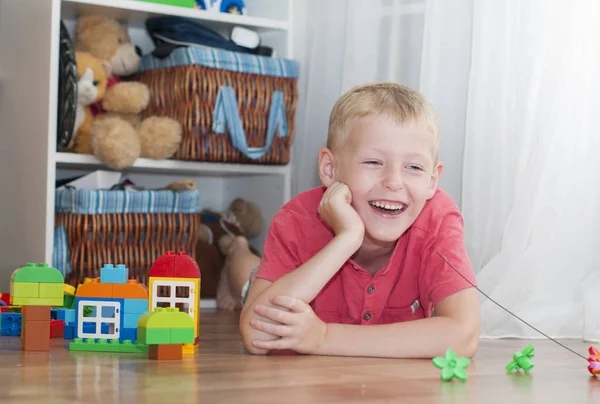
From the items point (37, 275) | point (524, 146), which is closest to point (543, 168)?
point (524, 146)

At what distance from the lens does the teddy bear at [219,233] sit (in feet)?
7.84

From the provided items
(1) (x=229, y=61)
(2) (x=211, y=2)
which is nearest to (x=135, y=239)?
(1) (x=229, y=61)

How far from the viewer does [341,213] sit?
1313 mm

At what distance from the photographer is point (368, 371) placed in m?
1.11

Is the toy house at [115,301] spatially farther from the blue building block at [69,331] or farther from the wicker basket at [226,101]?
the wicker basket at [226,101]

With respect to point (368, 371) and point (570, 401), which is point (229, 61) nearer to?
point (368, 371)

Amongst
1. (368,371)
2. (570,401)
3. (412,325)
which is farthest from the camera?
(412,325)

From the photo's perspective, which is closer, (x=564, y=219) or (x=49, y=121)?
(x=564, y=219)

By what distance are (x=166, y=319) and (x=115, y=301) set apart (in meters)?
0.14

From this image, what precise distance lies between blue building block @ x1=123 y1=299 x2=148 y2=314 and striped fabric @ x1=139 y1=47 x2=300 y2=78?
98cm

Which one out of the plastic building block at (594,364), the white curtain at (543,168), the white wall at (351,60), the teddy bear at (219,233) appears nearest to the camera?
the plastic building block at (594,364)

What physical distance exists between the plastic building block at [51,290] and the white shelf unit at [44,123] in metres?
0.81

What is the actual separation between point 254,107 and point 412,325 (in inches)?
45.1

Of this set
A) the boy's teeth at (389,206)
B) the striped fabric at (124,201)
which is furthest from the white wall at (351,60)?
the boy's teeth at (389,206)
